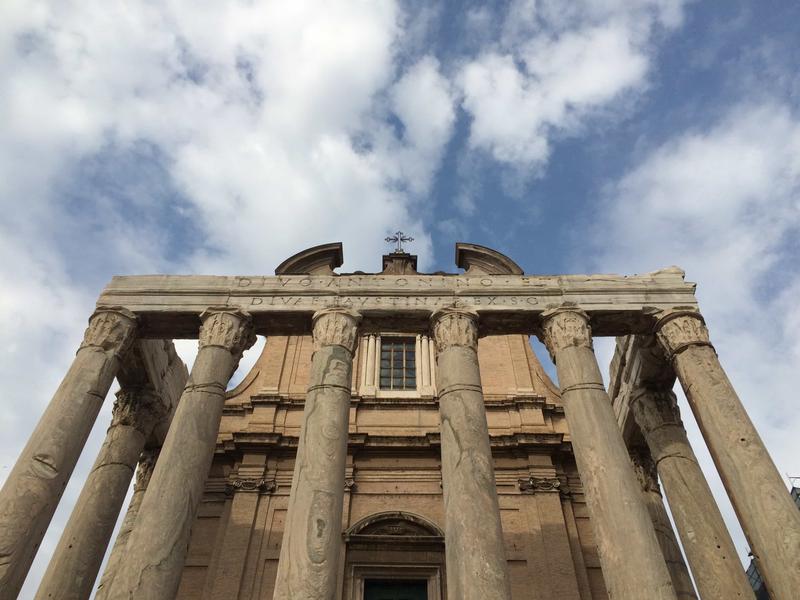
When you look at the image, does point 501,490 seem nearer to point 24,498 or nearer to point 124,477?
point 124,477

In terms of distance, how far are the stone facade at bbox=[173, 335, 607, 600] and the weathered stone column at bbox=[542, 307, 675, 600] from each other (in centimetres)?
482

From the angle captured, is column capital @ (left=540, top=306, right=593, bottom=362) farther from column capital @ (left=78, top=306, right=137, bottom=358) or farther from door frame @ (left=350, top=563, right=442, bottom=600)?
column capital @ (left=78, top=306, right=137, bottom=358)

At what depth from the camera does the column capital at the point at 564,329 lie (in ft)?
43.9

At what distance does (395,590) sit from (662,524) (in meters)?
7.32

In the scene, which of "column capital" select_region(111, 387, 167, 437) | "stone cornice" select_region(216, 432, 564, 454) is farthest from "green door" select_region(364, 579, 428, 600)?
"column capital" select_region(111, 387, 167, 437)

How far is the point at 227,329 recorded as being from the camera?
13727mm

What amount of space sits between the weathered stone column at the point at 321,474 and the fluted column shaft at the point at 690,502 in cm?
751

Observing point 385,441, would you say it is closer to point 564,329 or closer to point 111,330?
point 564,329

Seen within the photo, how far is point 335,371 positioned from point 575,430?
192 inches

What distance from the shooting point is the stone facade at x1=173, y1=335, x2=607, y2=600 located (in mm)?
15078

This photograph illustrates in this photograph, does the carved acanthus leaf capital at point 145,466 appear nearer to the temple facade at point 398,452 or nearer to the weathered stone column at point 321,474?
the temple facade at point 398,452

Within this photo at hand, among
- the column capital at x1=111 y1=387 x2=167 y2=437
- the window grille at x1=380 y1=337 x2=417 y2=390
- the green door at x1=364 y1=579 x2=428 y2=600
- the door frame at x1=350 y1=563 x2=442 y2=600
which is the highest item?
the window grille at x1=380 y1=337 x2=417 y2=390

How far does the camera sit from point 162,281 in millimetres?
14883

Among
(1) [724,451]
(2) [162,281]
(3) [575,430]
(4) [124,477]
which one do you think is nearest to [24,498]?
(4) [124,477]
